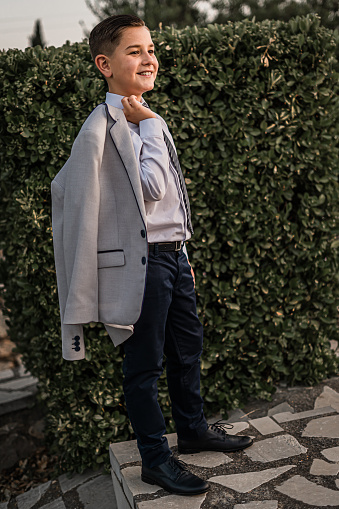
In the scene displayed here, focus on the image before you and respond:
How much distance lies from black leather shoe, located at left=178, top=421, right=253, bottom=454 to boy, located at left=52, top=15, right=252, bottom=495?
0.20m

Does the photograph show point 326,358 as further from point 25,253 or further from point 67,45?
point 67,45

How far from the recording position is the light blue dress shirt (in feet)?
6.57

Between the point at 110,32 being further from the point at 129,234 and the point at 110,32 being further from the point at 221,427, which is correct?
the point at 221,427

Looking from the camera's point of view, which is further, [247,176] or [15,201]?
[247,176]

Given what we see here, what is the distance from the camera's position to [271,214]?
335 centimetres

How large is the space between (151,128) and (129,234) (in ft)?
1.47

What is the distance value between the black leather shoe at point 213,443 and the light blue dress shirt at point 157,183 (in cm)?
100

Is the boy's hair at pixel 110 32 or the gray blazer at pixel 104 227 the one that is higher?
the boy's hair at pixel 110 32

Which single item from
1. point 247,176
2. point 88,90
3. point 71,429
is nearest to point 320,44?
point 247,176

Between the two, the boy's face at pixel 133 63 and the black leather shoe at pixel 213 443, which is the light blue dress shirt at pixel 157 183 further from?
the black leather shoe at pixel 213 443

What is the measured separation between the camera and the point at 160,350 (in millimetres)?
2148

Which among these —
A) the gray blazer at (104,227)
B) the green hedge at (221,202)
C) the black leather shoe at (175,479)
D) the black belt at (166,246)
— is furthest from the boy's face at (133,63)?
the black leather shoe at (175,479)

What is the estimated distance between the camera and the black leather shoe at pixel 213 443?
8.10 feet

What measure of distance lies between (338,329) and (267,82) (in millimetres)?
1837
